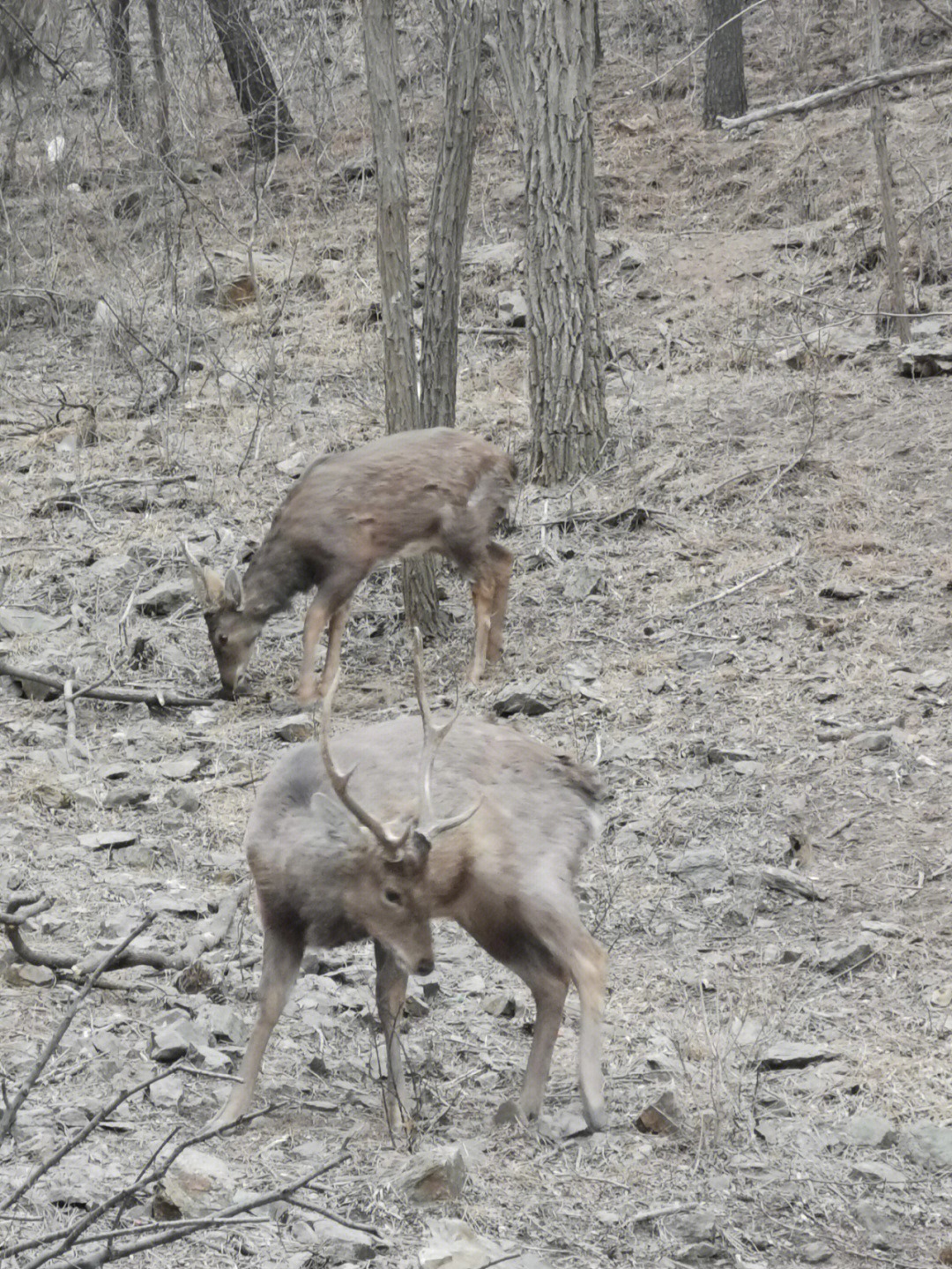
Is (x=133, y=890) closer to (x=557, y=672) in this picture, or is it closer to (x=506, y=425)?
(x=557, y=672)

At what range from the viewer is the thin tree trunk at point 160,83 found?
18.9 m

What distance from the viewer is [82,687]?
10258 millimetres

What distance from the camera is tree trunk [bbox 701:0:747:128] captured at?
1992cm

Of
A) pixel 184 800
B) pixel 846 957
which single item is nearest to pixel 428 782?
pixel 846 957

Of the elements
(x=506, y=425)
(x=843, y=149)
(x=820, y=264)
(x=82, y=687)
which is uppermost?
(x=843, y=149)

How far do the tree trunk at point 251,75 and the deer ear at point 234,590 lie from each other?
36.9 ft

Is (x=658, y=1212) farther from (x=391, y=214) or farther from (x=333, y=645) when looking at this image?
(x=391, y=214)

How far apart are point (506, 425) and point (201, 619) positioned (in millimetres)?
3862

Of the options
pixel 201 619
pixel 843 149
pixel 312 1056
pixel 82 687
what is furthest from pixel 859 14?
pixel 312 1056

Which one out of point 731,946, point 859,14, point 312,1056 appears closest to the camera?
point 312,1056

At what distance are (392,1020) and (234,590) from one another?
5.25 meters

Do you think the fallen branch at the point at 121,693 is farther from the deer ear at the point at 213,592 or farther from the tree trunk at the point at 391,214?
the tree trunk at the point at 391,214

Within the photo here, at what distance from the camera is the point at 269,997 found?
540 cm

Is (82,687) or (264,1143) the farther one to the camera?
(82,687)
